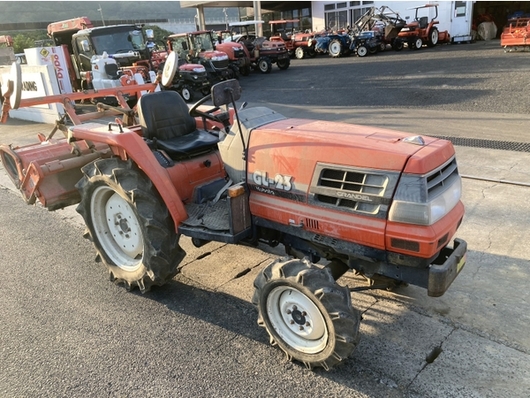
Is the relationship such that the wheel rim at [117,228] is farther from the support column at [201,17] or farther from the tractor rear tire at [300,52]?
the support column at [201,17]

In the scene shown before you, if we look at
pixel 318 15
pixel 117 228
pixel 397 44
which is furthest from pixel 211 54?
pixel 318 15

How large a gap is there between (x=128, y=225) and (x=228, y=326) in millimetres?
1225

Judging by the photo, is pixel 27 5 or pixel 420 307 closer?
pixel 420 307

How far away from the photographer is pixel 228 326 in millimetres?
3074

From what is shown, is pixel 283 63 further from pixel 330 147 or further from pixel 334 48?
pixel 330 147

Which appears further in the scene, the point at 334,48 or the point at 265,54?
the point at 334,48

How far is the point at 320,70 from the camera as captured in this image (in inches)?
667

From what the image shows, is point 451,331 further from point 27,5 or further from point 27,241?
point 27,5

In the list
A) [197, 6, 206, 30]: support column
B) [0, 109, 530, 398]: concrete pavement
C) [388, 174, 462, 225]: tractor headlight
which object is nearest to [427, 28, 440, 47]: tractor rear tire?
[197, 6, 206, 30]: support column

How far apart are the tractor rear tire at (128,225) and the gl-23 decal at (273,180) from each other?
0.82 meters

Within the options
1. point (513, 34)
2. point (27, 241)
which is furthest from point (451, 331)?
point (513, 34)

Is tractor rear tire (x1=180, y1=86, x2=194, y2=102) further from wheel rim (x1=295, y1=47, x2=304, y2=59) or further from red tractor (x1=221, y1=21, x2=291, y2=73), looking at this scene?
wheel rim (x1=295, y1=47, x2=304, y2=59)

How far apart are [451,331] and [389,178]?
1.23m

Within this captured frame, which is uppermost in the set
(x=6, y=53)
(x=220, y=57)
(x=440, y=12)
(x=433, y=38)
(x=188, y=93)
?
(x=440, y=12)
